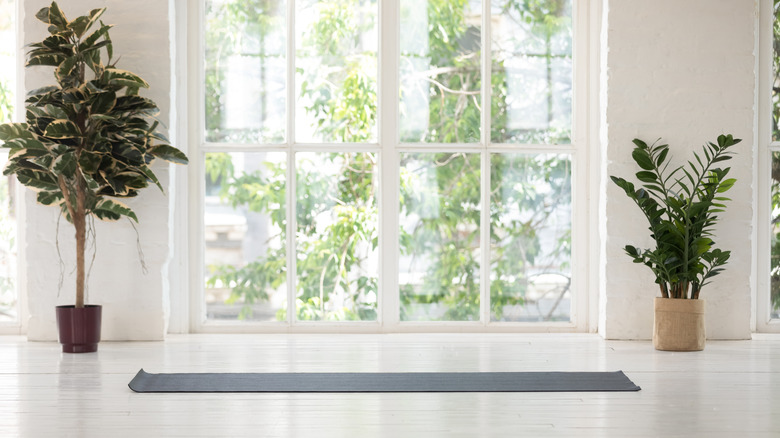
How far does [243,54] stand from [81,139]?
129cm

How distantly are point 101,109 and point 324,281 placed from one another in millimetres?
1825

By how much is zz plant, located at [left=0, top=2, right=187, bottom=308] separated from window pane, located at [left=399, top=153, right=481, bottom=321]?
5.33ft

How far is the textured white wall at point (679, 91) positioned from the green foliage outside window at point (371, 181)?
0.47 m

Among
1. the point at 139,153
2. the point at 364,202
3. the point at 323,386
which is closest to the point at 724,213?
the point at 364,202

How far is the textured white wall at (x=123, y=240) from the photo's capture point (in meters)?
5.12

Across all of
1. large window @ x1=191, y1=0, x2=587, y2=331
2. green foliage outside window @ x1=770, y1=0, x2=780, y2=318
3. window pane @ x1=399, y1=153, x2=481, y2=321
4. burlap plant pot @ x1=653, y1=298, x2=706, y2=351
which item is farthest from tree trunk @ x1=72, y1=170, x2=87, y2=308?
green foliage outside window @ x1=770, y1=0, x2=780, y2=318

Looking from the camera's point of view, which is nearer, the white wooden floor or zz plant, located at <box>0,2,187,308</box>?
→ the white wooden floor

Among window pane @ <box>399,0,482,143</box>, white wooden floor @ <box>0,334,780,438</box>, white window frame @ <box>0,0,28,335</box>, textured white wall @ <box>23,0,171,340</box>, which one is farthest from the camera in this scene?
window pane @ <box>399,0,482,143</box>

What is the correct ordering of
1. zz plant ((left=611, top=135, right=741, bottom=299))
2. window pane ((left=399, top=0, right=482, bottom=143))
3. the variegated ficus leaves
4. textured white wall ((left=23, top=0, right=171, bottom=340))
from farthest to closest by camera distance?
window pane ((left=399, top=0, right=482, bottom=143))
textured white wall ((left=23, top=0, right=171, bottom=340))
zz plant ((left=611, top=135, right=741, bottom=299))
the variegated ficus leaves

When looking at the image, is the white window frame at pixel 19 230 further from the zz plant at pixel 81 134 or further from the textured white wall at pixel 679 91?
the textured white wall at pixel 679 91

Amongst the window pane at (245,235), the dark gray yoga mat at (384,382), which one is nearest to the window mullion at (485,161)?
the window pane at (245,235)

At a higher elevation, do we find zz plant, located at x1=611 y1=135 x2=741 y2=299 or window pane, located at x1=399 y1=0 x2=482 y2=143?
window pane, located at x1=399 y1=0 x2=482 y2=143

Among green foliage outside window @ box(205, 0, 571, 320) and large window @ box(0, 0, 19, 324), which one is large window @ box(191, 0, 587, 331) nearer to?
green foliage outside window @ box(205, 0, 571, 320)

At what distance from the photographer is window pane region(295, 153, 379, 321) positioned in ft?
18.2
